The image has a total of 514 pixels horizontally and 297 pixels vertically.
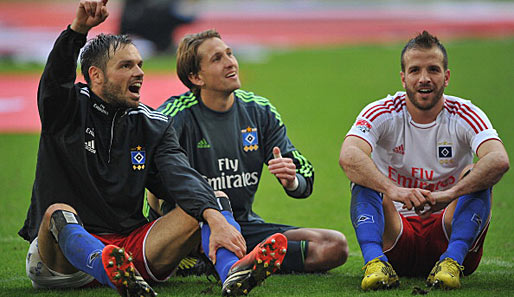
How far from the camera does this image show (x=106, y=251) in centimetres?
421

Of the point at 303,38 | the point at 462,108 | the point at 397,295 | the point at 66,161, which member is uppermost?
the point at 303,38

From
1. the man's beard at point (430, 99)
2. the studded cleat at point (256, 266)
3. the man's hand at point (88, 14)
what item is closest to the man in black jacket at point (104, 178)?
the man's hand at point (88, 14)

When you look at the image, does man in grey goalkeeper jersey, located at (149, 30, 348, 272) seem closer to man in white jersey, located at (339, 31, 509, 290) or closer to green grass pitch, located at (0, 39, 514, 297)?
green grass pitch, located at (0, 39, 514, 297)

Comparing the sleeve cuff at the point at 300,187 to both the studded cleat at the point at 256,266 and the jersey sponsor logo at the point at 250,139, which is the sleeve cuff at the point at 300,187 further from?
the studded cleat at the point at 256,266

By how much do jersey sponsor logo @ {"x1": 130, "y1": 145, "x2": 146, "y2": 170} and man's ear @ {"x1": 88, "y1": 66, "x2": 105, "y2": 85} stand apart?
0.45 metres

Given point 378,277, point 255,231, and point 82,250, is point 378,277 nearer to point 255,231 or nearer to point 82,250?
point 255,231

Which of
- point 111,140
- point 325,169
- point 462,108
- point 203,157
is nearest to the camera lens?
point 111,140

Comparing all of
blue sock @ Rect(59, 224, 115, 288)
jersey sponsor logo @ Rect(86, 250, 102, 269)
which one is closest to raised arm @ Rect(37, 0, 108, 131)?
blue sock @ Rect(59, 224, 115, 288)

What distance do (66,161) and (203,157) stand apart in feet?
3.77

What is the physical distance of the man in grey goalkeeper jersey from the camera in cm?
566

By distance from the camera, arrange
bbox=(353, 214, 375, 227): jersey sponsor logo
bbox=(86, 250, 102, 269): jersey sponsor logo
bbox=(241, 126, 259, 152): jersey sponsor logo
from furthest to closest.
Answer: bbox=(241, 126, 259, 152): jersey sponsor logo → bbox=(353, 214, 375, 227): jersey sponsor logo → bbox=(86, 250, 102, 269): jersey sponsor logo

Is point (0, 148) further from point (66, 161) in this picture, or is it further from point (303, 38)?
point (303, 38)

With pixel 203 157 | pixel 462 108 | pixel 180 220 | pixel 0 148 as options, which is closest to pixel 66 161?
pixel 180 220

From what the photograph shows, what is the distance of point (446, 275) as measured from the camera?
472 centimetres
